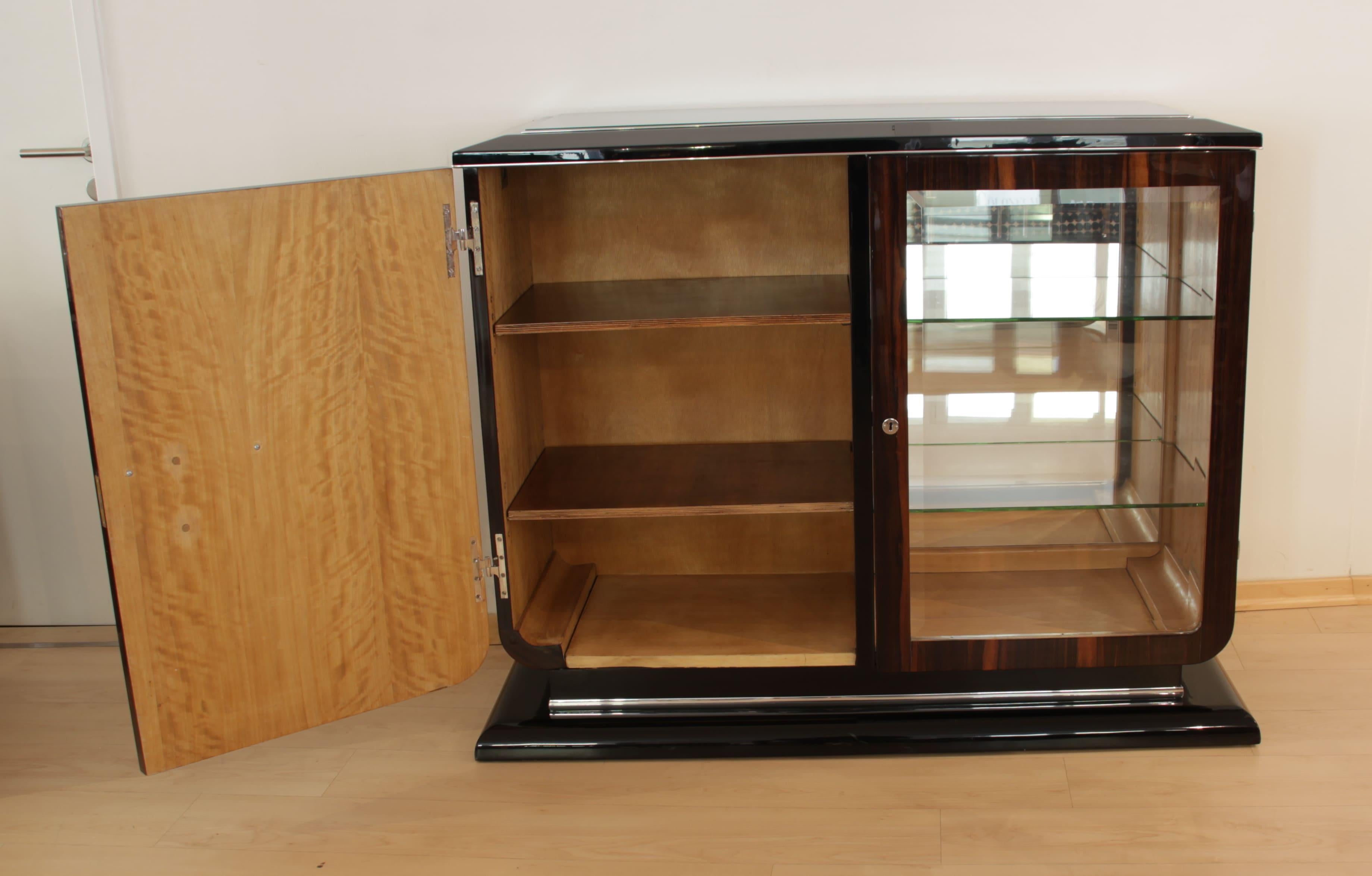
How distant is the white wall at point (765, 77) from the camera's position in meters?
2.14

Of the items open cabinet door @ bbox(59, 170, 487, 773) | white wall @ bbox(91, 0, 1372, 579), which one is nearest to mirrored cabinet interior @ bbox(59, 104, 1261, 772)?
open cabinet door @ bbox(59, 170, 487, 773)

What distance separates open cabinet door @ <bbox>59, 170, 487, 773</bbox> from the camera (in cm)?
161

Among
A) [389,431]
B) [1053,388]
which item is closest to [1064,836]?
[1053,388]

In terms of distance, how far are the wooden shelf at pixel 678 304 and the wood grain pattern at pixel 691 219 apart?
0.03 metres

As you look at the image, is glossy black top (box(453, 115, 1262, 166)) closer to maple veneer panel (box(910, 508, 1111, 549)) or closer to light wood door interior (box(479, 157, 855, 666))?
light wood door interior (box(479, 157, 855, 666))

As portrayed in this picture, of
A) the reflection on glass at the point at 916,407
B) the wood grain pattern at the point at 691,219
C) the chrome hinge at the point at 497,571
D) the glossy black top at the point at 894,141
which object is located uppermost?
the glossy black top at the point at 894,141

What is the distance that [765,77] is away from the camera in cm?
218

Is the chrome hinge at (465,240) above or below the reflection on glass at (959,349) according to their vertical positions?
above

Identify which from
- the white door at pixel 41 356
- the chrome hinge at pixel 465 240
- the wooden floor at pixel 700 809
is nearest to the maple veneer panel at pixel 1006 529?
the wooden floor at pixel 700 809

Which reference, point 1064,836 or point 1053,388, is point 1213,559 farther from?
point 1064,836

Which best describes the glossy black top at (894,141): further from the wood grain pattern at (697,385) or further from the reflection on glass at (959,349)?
the wood grain pattern at (697,385)

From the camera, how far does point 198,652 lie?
175 centimetres

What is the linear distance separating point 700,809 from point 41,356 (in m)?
1.77

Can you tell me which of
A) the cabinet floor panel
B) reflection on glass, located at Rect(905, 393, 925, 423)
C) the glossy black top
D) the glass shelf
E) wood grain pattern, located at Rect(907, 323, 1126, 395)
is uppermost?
the glossy black top
